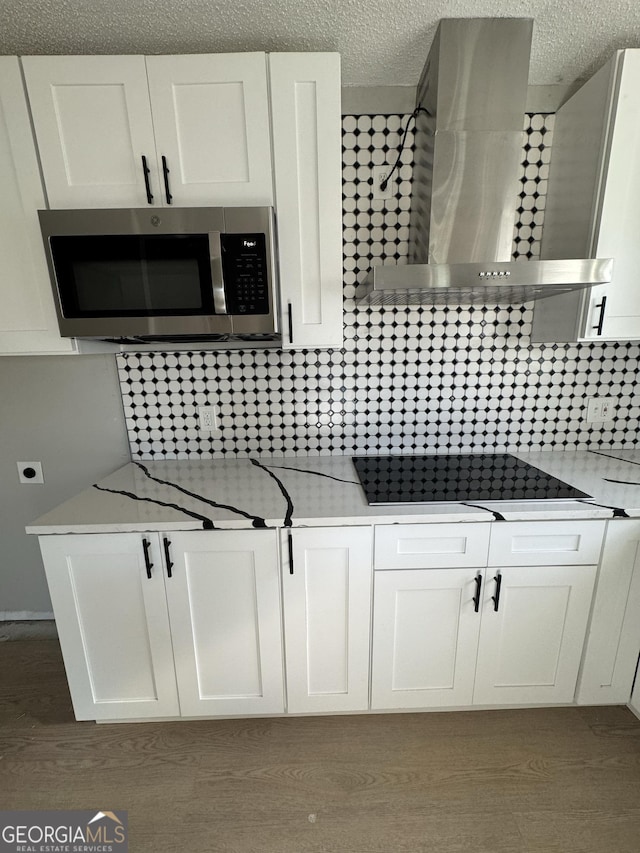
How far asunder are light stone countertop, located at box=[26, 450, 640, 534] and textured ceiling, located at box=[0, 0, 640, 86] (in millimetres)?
1513

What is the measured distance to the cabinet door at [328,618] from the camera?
4.09 feet

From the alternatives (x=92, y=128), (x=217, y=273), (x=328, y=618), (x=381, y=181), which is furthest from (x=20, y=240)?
(x=328, y=618)

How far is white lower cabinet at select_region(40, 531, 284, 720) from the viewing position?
1244mm

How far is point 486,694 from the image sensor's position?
140 centimetres

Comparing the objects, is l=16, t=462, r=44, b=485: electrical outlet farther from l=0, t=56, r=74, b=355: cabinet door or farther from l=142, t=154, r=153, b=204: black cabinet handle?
l=142, t=154, r=153, b=204: black cabinet handle

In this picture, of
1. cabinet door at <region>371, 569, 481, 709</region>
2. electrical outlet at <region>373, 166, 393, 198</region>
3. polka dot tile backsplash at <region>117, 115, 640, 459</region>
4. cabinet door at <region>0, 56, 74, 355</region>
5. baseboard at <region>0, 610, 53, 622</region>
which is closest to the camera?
cabinet door at <region>0, 56, 74, 355</region>

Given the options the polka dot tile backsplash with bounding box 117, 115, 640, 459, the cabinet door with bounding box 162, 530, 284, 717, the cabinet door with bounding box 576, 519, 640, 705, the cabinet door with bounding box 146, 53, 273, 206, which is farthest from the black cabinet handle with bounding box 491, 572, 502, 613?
the cabinet door with bounding box 146, 53, 273, 206

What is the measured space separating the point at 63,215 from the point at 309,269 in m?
0.81

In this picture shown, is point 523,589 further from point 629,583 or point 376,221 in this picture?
point 376,221

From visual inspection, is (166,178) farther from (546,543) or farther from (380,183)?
(546,543)

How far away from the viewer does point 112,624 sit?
1.31 m

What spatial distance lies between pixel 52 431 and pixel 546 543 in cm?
212

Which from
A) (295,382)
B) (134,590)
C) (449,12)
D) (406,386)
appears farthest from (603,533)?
(449,12)

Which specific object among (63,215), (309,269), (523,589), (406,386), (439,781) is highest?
(63,215)
